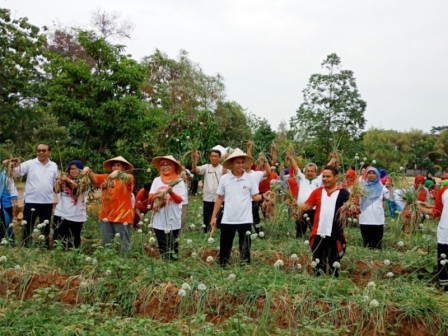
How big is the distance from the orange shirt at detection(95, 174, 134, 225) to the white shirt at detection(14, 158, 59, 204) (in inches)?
42.6

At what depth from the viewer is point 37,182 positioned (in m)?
6.54

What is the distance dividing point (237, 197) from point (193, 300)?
151 centimetres

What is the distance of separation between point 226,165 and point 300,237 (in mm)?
2499

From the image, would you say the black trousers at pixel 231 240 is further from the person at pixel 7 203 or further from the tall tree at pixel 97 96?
the tall tree at pixel 97 96

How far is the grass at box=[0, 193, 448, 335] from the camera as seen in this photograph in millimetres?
3734

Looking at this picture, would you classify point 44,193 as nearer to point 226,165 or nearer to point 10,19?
point 226,165

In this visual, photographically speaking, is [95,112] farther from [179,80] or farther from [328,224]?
[179,80]

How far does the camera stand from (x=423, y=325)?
4172 mm

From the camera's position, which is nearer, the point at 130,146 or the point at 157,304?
the point at 157,304

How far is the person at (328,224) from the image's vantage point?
512 cm

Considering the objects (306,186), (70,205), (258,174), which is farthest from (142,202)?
(306,186)

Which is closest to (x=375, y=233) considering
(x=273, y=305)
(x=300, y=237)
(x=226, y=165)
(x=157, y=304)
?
(x=300, y=237)

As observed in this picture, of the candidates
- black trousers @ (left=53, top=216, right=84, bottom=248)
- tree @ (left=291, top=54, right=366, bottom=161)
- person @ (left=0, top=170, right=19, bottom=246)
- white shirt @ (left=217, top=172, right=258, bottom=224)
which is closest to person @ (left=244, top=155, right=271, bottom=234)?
white shirt @ (left=217, top=172, right=258, bottom=224)

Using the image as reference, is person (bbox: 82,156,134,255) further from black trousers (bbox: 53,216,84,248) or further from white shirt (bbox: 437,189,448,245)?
white shirt (bbox: 437,189,448,245)
